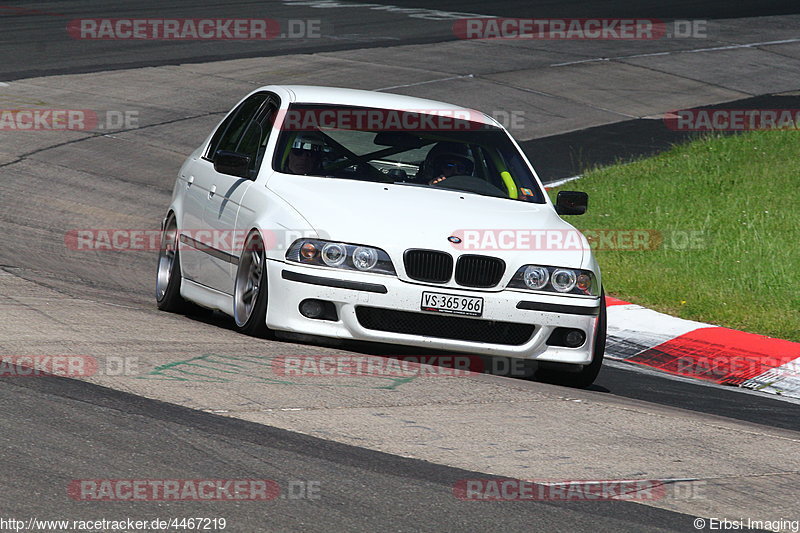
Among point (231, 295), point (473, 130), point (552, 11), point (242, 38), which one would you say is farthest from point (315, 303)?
point (552, 11)

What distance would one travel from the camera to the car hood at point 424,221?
7.57m

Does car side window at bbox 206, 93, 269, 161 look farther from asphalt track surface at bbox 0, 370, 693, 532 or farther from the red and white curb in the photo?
asphalt track surface at bbox 0, 370, 693, 532

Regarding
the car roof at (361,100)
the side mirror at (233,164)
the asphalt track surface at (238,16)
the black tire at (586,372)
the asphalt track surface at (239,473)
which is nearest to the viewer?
the asphalt track surface at (239,473)

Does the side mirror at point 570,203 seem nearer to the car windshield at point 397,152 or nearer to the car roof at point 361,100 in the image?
the car windshield at point 397,152

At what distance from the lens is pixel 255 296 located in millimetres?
7844

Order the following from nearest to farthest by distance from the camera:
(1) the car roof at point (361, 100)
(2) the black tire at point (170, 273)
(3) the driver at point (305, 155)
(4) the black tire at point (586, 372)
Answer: (4) the black tire at point (586, 372), (3) the driver at point (305, 155), (1) the car roof at point (361, 100), (2) the black tire at point (170, 273)

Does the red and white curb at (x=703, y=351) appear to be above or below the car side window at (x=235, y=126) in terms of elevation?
below

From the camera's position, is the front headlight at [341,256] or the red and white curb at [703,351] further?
the red and white curb at [703,351]

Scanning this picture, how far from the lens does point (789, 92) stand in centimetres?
2398

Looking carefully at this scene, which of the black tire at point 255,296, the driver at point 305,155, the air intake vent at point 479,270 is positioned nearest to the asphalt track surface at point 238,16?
the driver at point 305,155

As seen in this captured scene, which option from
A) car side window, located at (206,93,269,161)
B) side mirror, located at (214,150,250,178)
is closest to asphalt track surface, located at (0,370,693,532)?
side mirror, located at (214,150,250,178)

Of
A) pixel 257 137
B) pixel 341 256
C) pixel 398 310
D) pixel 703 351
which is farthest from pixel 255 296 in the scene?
pixel 703 351

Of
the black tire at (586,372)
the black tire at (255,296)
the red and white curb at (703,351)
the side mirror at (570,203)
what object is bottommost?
the red and white curb at (703,351)

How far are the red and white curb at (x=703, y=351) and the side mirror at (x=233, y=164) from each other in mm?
3286
